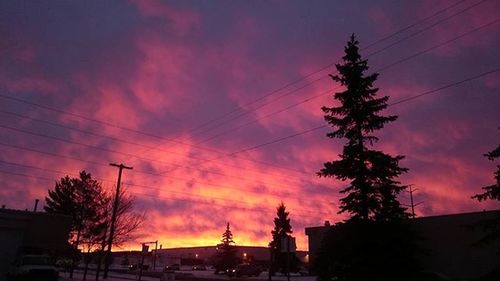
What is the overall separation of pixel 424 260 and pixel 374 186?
1662 cm

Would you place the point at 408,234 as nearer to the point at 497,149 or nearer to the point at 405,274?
the point at 405,274

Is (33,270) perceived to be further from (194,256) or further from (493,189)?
(194,256)

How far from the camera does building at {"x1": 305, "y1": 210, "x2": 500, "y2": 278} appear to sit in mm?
33969

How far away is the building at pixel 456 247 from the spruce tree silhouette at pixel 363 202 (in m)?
9.69

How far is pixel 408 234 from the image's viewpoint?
2570 centimetres

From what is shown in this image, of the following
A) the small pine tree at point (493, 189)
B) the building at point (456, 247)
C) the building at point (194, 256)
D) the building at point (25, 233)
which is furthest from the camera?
the building at point (194, 256)

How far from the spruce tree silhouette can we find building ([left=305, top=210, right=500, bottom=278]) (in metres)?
9.69

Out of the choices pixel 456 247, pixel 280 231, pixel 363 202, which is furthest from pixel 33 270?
pixel 280 231

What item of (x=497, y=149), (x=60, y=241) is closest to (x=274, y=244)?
(x=60, y=241)

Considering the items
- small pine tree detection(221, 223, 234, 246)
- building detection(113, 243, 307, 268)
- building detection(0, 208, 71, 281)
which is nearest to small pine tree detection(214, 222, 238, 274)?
small pine tree detection(221, 223, 234, 246)

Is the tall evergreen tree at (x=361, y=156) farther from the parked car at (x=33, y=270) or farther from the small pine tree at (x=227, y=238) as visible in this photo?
the small pine tree at (x=227, y=238)

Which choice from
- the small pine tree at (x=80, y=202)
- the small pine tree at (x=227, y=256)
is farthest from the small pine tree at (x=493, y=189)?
the small pine tree at (x=227, y=256)

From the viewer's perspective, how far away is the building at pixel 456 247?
33969mm

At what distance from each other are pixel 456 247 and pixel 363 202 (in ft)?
52.6
